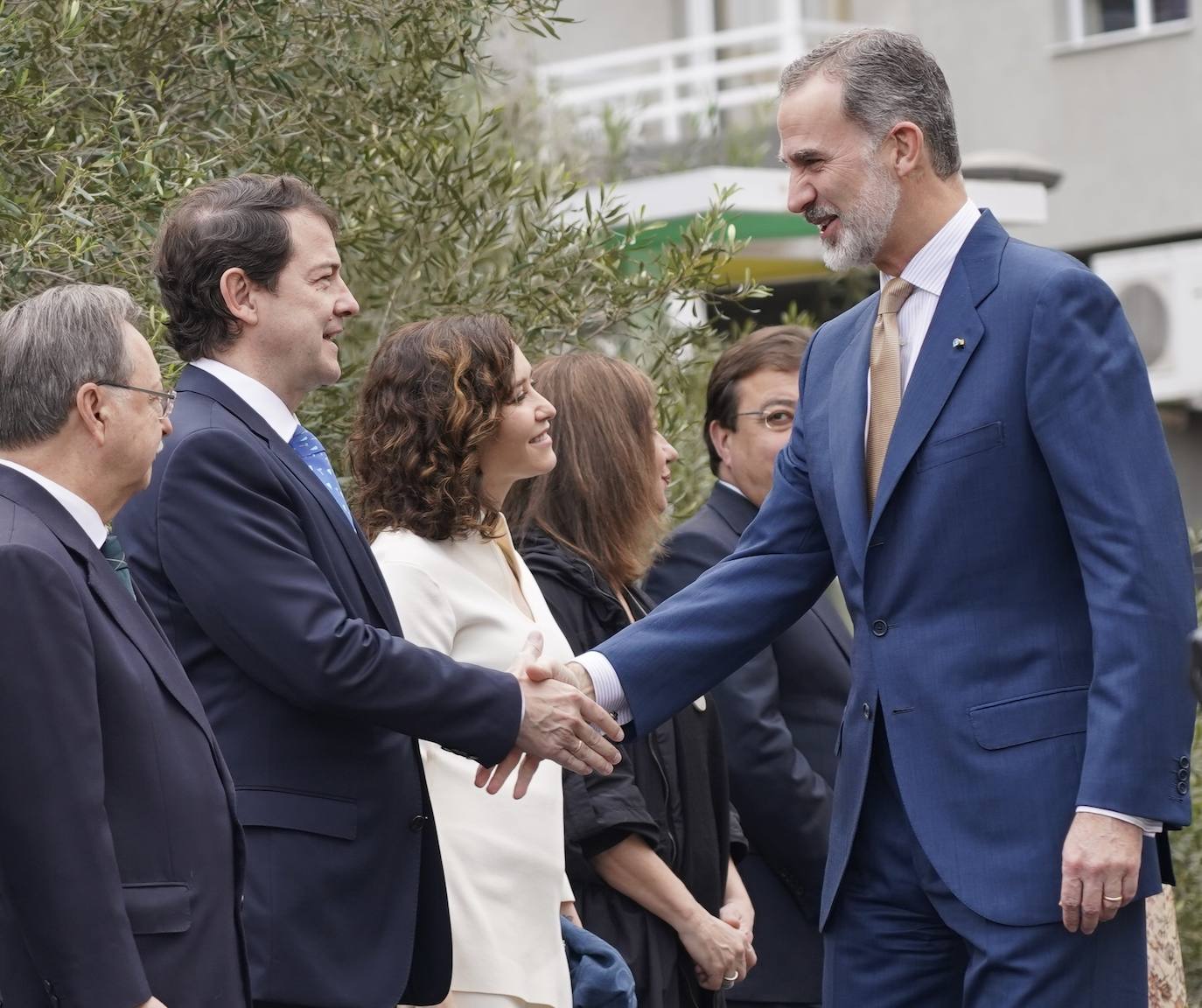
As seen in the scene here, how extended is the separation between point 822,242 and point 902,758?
1.05m

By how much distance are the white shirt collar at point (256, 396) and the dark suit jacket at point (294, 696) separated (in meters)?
0.06

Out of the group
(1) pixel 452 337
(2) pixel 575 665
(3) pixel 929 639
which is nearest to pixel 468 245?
(1) pixel 452 337

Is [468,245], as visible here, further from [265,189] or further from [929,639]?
[929,639]

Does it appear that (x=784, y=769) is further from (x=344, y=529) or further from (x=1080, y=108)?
(x=1080, y=108)

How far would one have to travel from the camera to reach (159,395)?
11.0 feet

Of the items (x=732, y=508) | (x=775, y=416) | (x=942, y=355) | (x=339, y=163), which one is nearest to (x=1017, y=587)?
(x=942, y=355)

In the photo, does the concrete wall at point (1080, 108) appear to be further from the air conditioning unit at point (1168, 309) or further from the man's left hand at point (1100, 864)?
the man's left hand at point (1100, 864)

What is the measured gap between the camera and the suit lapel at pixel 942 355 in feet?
11.5

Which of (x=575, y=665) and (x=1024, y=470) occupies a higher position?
(x=1024, y=470)

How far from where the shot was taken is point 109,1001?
2.89 m

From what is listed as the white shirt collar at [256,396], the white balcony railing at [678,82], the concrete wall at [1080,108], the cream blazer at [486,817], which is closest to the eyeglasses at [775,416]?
the cream blazer at [486,817]

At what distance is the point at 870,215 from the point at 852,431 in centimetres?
42

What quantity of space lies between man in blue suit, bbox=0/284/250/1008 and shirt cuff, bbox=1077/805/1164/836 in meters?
1.46

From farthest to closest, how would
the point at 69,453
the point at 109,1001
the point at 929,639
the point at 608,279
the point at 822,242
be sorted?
1. the point at 608,279
2. the point at 822,242
3. the point at 929,639
4. the point at 69,453
5. the point at 109,1001
